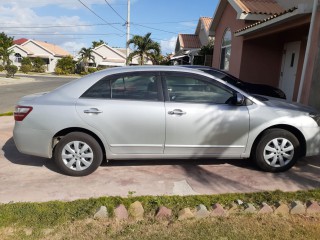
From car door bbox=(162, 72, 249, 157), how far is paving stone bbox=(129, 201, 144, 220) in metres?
1.16

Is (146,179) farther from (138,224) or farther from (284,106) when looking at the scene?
(284,106)

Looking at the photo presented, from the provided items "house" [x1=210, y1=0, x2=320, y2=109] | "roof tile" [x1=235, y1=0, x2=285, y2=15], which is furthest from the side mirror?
"roof tile" [x1=235, y1=0, x2=285, y2=15]

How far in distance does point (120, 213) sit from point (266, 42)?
10.6 m

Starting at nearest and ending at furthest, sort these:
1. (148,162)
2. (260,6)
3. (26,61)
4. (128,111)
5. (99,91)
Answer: (128,111) < (99,91) < (148,162) < (260,6) < (26,61)

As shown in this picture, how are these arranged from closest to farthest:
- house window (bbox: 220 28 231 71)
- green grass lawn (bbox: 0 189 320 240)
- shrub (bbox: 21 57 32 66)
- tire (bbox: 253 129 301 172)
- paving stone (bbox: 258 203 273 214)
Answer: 1. green grass lawn (bbox: 0 189 320 240)
2. paving stone (bbox: 258 203 273 214)
3. tire (bbox: 253 129 301 172)
4. house window (bbox: 220 28 231 71)
5. shrub (bbox: 21 57 32 66)

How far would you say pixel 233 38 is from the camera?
13680mm

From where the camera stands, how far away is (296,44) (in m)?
10.7

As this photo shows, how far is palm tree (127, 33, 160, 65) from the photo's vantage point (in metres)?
36.3

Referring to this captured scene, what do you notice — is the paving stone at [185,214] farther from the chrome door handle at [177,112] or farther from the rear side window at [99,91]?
the rear side window at [99,91]

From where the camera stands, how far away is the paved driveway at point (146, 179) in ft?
13.6

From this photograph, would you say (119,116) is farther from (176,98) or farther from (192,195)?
(192,195)

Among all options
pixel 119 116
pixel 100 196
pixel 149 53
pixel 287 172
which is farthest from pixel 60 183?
pixel 149 53

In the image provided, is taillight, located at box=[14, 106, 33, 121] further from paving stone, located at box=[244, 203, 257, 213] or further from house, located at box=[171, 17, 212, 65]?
house, located at box=[171, 17, 212, 65]

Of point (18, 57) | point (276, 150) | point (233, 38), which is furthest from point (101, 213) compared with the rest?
point (18, 57)
